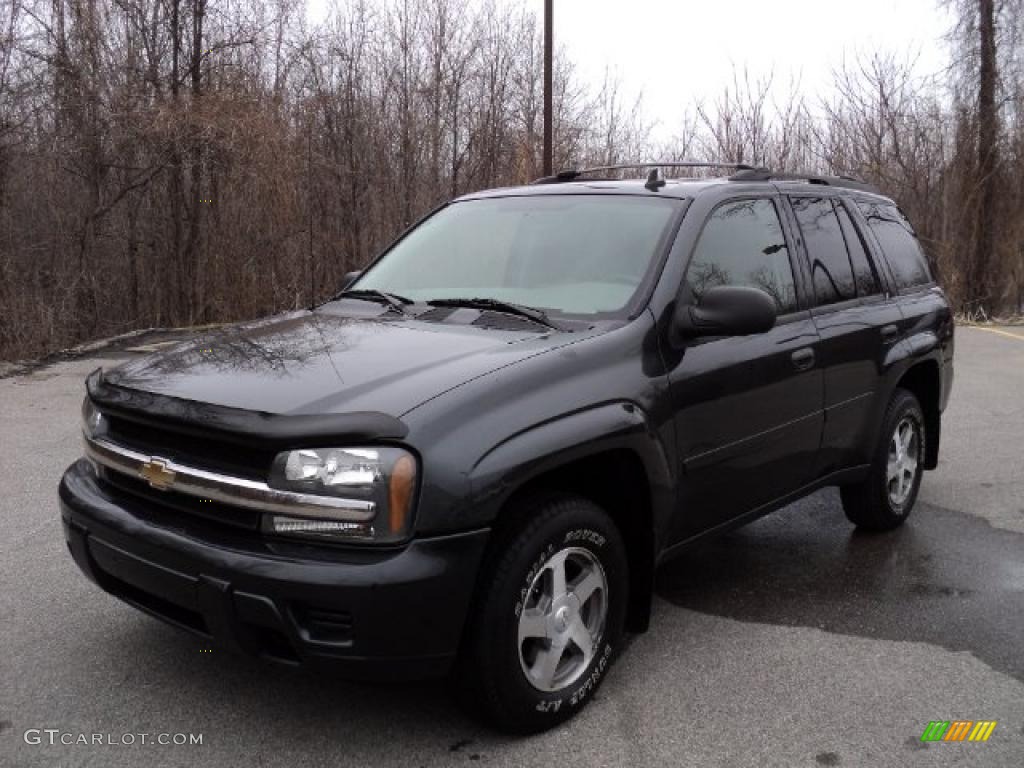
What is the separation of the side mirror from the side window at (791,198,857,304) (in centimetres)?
107

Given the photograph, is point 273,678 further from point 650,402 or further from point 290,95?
point 290,95

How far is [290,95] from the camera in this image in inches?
677

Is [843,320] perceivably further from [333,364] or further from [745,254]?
[333,364]

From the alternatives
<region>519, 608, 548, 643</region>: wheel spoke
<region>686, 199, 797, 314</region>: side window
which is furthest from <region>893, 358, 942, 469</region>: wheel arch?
<region>519, 608, 548, 643</region>: wheel spoke

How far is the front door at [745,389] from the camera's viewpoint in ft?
11.4

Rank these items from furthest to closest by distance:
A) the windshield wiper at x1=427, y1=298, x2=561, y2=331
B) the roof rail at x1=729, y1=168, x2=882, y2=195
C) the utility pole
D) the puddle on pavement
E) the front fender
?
the utility pole → the roof rail at x1=729, y1=168, x2=882, y2=195 → the puddle on pavement → the windshield wiper at x1=427, y1=298, x2=561, y2=331 → the front fender

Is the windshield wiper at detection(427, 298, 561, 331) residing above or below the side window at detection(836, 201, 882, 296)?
below

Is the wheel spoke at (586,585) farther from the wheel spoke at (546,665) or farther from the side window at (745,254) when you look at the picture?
the side window at (745,254)

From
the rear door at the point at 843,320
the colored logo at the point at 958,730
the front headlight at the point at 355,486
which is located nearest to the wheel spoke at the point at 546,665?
the front headlight at the point at 355,486

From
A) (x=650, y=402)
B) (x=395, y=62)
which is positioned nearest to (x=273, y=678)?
(x=650, y=402)

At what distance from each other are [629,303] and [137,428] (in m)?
1.77

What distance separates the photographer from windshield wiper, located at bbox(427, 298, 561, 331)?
11.2 feet

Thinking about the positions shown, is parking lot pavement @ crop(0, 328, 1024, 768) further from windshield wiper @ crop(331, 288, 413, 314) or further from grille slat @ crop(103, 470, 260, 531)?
windshield wiper @ crop(331, 288, 413, 314)

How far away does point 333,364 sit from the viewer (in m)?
3.04
